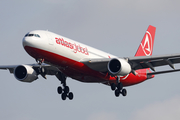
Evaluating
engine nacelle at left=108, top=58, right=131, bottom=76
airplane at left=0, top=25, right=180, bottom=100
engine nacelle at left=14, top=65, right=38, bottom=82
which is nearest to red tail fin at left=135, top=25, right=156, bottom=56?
airplane at left=0, top=25, right=180, bottom=100

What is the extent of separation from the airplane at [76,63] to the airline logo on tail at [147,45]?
21.2 feet

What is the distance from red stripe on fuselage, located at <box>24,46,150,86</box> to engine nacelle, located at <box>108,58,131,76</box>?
2099 mm

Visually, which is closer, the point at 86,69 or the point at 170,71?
the point at 86,69

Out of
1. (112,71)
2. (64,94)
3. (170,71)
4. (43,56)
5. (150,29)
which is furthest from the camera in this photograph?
(150,29)

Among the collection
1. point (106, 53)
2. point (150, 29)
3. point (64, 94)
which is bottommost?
point (64, 94)

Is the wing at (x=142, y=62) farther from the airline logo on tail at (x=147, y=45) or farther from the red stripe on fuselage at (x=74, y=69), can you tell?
the airline logo on tail at (x=147, y=45)

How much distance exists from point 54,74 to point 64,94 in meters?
2.52

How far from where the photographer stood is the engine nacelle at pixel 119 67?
112 feet

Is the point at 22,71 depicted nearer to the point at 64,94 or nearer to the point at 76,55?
the point at 64,94

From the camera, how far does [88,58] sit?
3528 cm

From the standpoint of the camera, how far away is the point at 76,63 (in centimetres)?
3403

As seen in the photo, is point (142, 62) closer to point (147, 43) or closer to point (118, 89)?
point (118, 89)

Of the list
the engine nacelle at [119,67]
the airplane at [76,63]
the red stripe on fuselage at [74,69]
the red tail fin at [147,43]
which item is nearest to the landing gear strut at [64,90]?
the airplane at [76,63]

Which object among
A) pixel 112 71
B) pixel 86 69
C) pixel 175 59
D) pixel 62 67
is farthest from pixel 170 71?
pixel 62 67
